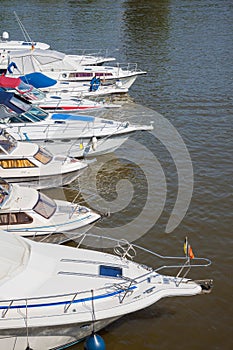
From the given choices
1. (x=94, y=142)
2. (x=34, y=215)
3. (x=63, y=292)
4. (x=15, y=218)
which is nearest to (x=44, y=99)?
(x=94, y=142)

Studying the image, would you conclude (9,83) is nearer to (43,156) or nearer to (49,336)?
(43,156)

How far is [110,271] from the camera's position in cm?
1118

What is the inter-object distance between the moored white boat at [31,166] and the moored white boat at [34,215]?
7.33ft

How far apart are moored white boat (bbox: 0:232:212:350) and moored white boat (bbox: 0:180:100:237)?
1896mm

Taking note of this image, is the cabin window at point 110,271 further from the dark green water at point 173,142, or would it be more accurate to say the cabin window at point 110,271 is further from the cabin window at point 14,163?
the cabin window at point 14,163

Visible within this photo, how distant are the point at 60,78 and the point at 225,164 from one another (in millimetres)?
11605

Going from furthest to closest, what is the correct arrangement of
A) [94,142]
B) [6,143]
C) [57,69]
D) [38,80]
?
[57,69], [38,80], [94,142], [6,143]

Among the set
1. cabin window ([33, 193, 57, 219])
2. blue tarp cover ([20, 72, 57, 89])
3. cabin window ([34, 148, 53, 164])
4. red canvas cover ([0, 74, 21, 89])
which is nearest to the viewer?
cabin window ([33, 193, 57, 219])

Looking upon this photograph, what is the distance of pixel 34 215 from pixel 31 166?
3.44m

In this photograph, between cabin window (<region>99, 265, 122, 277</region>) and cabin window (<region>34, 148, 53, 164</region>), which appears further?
cabin window (<region>34, 148, 53, 164</region>)

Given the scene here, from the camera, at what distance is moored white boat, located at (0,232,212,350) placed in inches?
388

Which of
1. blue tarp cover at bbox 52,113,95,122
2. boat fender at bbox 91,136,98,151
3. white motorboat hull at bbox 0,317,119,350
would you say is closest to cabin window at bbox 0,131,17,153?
blue tarp cover at bbox 52,113,95,122

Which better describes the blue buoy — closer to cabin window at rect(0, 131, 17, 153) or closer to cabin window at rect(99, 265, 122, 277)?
cabin window at rect(99, 265, 122, 277)

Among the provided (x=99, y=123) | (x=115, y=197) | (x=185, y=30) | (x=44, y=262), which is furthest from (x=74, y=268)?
(x=185, y=30)
